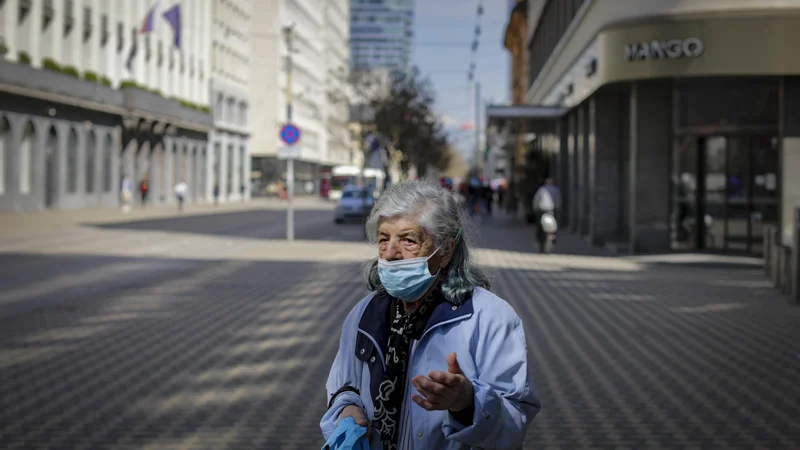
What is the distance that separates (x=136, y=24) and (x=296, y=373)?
188ft

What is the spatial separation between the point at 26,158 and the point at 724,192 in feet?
107

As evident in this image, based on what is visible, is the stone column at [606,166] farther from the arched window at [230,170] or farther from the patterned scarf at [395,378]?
the arched window at [230,170]

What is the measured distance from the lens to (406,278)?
3.18 m

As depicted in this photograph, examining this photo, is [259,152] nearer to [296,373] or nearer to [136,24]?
[136,24]

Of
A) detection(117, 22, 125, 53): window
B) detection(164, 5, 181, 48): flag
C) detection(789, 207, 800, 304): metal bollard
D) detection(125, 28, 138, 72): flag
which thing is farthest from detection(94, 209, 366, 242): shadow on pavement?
detection(125, 28, 138, 72): flag

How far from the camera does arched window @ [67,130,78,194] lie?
53594 mm

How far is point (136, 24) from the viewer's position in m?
63.6

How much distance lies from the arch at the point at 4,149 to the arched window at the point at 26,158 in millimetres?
1323

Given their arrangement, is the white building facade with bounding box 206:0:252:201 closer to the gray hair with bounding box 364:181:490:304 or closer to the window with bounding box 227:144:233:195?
the window with bounding box 227:144:233:195

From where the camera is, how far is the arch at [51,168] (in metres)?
50.6

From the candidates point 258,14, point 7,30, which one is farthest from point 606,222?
point 258,14

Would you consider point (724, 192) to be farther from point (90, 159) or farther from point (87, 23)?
point (90, 159)

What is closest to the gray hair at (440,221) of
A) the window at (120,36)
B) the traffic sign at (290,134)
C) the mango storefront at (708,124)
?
the mango storefront at (708,124)

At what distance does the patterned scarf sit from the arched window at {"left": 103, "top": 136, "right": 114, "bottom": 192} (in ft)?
189
